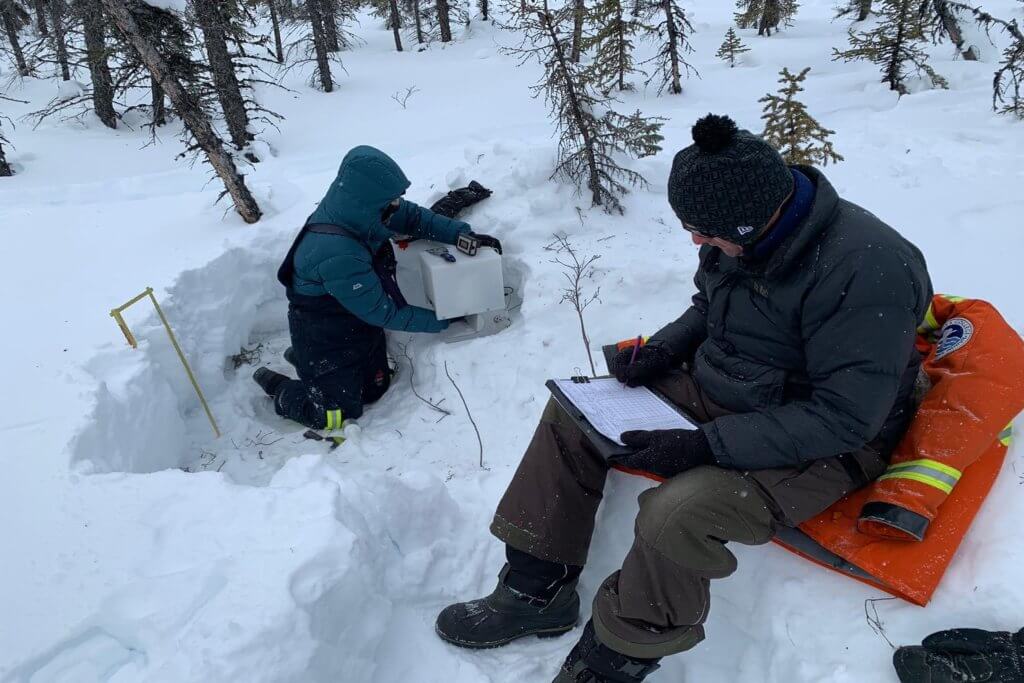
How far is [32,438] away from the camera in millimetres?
3283

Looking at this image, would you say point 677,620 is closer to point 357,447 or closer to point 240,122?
point 357,447

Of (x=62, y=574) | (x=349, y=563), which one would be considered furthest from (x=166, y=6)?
(x=349, y=563)

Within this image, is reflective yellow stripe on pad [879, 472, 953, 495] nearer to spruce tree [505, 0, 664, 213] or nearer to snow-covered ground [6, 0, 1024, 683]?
snow-covered ground [6, 0, 1024, 683]

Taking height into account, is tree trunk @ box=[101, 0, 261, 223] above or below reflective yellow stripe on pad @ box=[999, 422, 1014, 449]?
above

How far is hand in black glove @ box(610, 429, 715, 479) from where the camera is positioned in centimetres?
225

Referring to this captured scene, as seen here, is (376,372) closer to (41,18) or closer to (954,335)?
(954,335)

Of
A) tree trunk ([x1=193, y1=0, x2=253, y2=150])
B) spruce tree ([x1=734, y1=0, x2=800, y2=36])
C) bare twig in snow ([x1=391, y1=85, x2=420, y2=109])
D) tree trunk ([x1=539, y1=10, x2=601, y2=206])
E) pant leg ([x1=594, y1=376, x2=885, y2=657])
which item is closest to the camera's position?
pant leg ([x1=594, y1=376, x2=885, y2=657])

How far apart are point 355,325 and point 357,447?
91cm

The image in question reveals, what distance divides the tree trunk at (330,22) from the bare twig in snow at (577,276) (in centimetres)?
1262

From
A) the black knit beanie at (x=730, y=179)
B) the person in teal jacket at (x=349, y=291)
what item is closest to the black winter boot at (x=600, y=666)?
the black knit beanie at (x=730, y=179)

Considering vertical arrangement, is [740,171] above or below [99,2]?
below

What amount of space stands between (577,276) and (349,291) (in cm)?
160

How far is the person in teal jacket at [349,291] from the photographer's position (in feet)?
13.7

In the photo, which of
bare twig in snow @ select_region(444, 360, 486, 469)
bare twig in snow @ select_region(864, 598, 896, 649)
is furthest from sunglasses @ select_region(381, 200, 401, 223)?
bare twig in snow @ select_region(864, 598, 896, 649)
